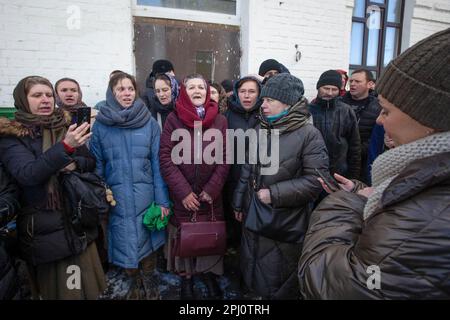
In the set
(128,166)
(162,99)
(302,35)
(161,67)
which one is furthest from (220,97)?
(302,35)

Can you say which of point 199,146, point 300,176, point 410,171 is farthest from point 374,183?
point 199,146

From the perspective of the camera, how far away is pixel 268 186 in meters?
2.05

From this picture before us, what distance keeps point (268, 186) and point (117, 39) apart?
2802 millimetres

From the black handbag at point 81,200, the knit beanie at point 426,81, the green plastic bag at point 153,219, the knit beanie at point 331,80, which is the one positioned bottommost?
the green plastic bag at point 153,219

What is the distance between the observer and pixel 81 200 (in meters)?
1.92

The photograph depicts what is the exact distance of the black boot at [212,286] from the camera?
2406mm

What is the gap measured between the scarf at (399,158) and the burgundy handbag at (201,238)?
4.74ft

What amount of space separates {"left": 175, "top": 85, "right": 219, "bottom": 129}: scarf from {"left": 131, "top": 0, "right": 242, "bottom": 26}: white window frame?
2076 millimetres

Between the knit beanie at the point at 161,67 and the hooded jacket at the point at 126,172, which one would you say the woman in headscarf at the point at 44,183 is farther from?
the knit beanie at the point at 161,67

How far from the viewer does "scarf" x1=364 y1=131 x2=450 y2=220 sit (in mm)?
854

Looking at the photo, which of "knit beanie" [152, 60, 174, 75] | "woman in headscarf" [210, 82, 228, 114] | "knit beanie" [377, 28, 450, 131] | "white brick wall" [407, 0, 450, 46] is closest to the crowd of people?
"knit beanie" [377, 28, 450, 131]

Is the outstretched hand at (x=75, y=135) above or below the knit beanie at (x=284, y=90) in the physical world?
below

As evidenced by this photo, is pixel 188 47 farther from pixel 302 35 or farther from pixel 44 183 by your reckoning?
pixel 44 183

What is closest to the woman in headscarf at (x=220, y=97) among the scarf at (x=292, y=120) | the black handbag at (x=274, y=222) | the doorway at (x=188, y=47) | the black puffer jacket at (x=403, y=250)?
the scarf at (x=292, y=120)
